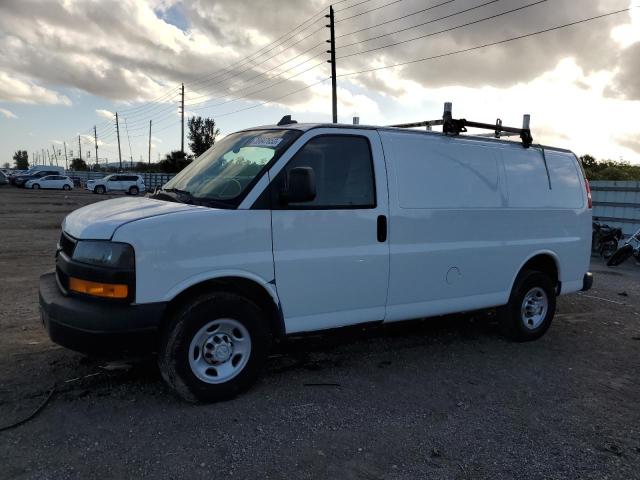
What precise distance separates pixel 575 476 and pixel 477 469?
58 centimetres

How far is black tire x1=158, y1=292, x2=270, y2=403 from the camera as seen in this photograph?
360 cm

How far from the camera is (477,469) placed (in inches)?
124

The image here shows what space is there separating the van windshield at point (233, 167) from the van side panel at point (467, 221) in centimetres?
103

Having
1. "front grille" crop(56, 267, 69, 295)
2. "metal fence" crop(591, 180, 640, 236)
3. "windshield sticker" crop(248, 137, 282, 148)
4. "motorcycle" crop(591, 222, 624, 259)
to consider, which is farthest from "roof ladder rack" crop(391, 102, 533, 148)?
"metal fence" crop(591, 180, 640, 236)

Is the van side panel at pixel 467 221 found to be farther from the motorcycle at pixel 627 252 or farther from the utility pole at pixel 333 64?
the utility pole at pixel 333 64

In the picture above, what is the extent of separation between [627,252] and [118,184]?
38796 mm

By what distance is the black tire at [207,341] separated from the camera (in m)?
3.60

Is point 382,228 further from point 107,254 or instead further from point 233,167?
point 107,254

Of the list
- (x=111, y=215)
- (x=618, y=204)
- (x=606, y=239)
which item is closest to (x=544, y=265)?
(x=111, y=215)

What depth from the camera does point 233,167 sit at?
4.22 m

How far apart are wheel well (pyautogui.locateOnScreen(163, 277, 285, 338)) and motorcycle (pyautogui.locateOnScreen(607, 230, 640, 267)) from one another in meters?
10.1

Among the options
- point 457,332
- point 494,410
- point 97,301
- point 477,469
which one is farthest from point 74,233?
point 457,332

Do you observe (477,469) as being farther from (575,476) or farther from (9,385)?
(9,385)

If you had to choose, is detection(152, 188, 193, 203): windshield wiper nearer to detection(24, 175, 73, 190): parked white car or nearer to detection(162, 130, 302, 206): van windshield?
detection(162, 130, 302, 206): van windshield
